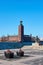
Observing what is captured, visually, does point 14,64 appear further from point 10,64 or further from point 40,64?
point 40,64

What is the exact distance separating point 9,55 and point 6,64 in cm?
1110

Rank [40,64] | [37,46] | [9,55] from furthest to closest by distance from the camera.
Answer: [37,46], [9,55], [40,64]

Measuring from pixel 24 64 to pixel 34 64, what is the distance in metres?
1.32

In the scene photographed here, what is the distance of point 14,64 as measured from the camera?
2903 centimetres

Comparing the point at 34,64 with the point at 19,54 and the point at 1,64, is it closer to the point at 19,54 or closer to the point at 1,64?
the point at 1,64

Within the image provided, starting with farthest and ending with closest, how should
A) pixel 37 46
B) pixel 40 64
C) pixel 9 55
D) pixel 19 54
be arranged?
pixel 37 46 → pixel 19 54 → pixel 9 55 → pixel 40 64

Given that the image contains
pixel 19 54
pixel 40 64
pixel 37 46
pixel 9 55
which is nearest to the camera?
pixel 40 64

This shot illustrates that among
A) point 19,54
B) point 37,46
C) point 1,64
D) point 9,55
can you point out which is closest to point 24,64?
point 1,64

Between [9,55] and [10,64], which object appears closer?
[10,64]

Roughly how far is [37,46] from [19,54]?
1939 inches

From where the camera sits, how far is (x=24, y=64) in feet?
95.5

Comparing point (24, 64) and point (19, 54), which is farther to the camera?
point (19, 54)

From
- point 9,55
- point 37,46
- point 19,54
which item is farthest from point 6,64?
point 37,46

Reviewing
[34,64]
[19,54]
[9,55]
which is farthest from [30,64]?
[19,54]
